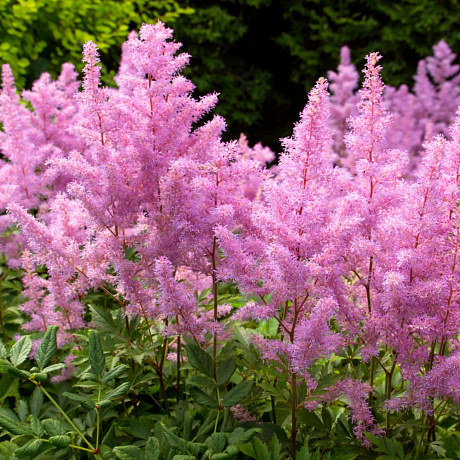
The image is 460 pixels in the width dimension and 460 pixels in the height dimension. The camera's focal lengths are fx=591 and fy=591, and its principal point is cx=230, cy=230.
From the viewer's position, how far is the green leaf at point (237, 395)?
1857mm

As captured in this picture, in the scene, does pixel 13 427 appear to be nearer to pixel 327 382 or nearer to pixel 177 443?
pixel 177 443

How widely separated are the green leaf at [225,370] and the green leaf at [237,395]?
0.05m

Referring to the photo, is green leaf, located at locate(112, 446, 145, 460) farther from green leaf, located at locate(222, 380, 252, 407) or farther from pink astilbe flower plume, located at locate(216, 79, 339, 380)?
pink astilbe flower plume, located at locate(216, 79, 339, 380)

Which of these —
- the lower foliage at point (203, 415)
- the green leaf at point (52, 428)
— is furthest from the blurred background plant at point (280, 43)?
the green leaf at point (52, 428)

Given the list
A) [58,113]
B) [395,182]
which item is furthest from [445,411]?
[58,113]

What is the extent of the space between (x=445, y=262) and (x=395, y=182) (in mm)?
363

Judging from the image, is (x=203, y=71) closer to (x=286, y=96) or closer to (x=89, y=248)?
(x=286, y=96)

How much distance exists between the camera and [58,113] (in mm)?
3783

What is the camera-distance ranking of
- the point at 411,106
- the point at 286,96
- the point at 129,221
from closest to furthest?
the point at 129,221
the point at 411,106
the point at 286,96

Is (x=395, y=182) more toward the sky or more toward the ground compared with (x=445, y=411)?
more toward the sky

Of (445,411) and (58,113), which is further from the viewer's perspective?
(58,113)

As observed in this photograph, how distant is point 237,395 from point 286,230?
56 centimetres

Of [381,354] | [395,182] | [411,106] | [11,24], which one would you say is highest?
[11,24]

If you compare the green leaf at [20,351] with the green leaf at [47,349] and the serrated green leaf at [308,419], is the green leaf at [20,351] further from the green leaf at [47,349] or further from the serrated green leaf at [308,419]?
the serrated green leaf at [308,419]
